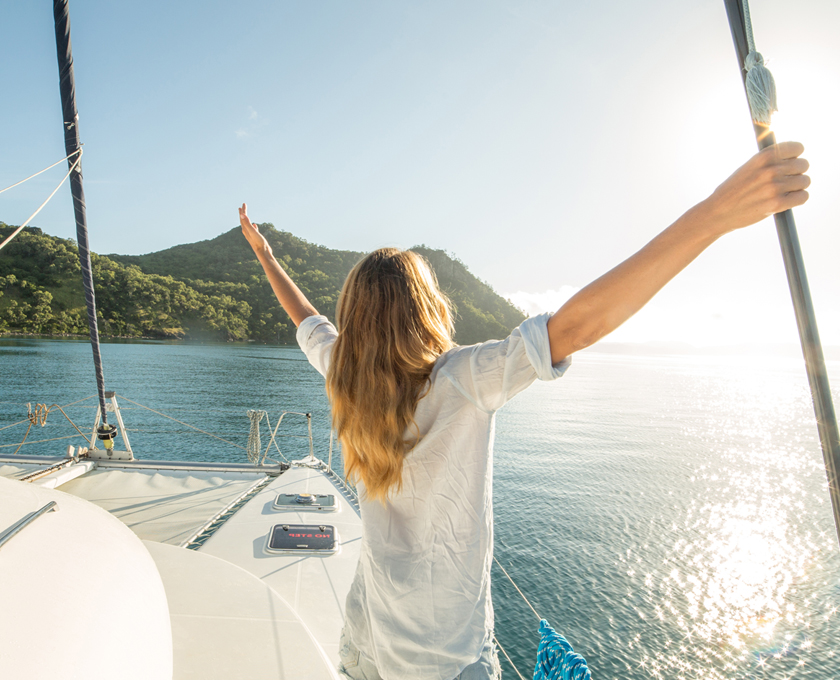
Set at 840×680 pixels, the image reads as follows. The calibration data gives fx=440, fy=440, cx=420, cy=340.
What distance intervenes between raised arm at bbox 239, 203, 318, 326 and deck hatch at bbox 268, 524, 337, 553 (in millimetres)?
1837

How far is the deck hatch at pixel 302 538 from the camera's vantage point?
2701 millimetres

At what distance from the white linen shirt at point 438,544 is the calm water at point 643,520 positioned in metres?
5.65

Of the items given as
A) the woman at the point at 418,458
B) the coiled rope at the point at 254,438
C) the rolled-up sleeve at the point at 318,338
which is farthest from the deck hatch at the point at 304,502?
the woman at the point at 418,458

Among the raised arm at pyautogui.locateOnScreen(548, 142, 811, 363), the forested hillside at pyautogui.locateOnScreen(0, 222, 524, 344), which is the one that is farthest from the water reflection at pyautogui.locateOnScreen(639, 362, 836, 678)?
the forested hillside at pyautogui.locateOnScreen(0, 222, 524, 344)

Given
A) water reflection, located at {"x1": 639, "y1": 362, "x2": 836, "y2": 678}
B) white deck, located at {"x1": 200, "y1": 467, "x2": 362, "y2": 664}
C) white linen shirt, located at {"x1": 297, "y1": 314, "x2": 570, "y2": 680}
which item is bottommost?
water reflection, located at {"x1": 639, "y1": 362, "x2": 836, "y2": 678}

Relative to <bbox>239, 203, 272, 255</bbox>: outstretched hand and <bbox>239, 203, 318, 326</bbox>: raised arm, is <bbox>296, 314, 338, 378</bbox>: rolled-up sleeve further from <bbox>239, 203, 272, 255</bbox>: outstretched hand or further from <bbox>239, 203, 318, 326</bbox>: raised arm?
<bbox>239, 203, 272, 255</bbox>: outstretched hand

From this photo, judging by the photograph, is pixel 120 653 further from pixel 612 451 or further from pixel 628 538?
pixel 612 451

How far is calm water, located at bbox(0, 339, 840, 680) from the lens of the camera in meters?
6.57

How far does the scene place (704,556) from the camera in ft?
30.7

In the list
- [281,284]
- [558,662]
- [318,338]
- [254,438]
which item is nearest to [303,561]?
[558,662]

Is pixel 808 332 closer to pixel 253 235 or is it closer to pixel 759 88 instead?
pixel 759 88

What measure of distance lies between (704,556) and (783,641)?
247 cm

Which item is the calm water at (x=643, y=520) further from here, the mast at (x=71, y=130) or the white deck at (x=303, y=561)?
the white deck at (x=303, y=561)

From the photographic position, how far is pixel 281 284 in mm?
1469
